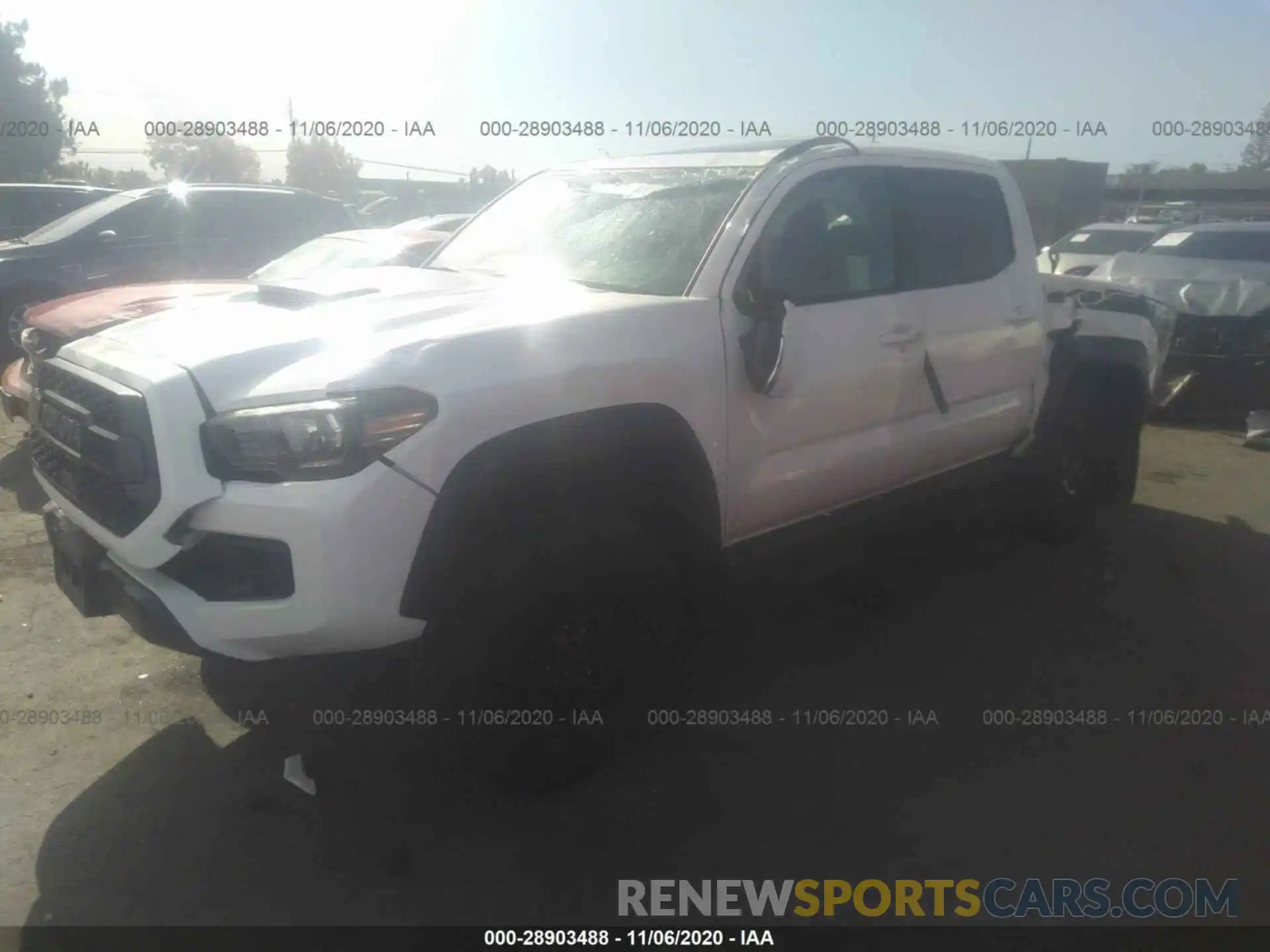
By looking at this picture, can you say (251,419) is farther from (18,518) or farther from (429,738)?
(18,518)

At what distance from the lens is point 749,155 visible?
12.1 ft

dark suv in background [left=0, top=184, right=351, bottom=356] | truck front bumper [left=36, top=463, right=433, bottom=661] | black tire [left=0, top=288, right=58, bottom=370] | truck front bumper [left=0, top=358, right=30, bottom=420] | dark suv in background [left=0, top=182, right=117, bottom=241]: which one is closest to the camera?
truck front bumper [left=36, top=463, right=433, bottom=661]

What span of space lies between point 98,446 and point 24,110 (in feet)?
142

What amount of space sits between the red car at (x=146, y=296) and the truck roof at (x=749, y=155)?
1.08 meters

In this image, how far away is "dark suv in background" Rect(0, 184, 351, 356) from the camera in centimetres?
761

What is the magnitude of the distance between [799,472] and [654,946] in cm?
161

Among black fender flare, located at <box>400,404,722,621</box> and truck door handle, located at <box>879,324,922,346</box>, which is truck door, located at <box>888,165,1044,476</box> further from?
black fender flare, located at <box>400,404,722,621</box>

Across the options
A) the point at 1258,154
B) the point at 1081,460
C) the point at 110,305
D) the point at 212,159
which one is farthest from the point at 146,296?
the point at 1258,154

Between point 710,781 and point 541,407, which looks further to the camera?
point 710,781

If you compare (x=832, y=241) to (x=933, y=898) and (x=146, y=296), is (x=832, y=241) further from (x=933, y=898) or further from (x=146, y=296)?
(x=146, y=296)

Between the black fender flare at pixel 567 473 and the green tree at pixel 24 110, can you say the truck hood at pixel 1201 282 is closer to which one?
the black fender flare at pixel 567 473

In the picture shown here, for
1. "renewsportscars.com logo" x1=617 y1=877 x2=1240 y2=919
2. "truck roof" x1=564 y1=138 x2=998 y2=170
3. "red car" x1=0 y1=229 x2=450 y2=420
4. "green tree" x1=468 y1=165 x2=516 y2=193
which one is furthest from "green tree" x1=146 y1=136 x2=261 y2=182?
"renewsportscars.com logo" x1=617 y1=877 x2=1240 y2=919

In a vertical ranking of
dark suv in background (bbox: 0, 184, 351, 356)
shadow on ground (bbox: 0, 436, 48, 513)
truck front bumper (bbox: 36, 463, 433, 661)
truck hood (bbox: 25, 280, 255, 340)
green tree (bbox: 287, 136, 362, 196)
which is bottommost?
shadow on ground (bbox: 0, 436, 48, 513)

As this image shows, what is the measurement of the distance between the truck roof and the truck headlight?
1.84 metres
